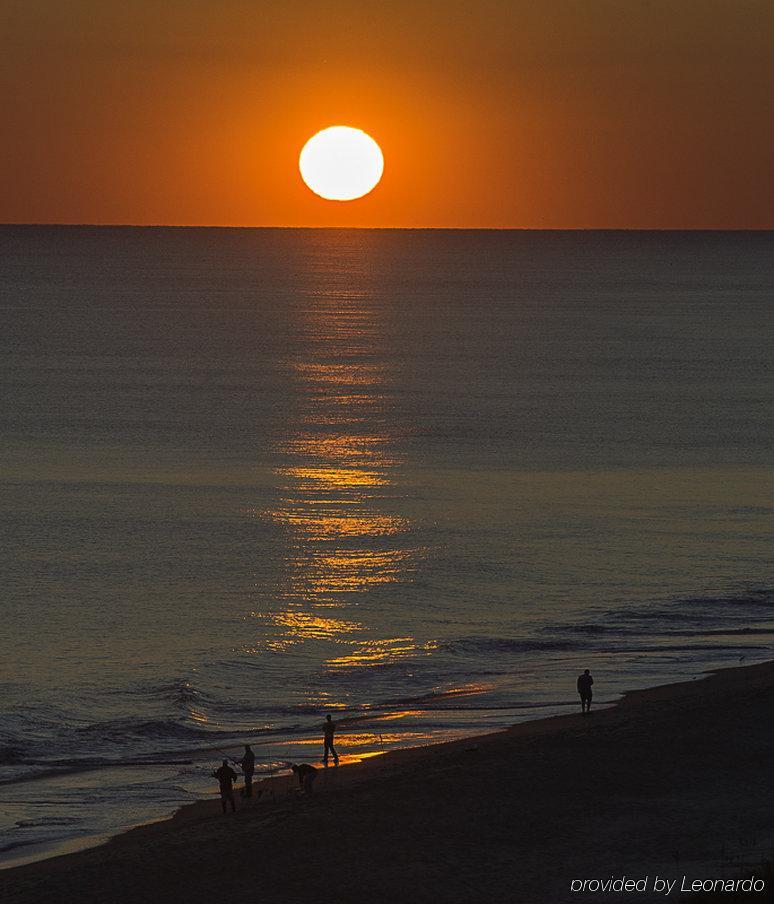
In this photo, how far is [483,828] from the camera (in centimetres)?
2309

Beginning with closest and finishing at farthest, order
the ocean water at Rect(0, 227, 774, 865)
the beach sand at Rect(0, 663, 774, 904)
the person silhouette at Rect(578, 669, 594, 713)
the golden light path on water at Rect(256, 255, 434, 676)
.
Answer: the beach sand at Rect(0, 663, 774, 904)
the person silhouette at Rect(578, 669, 594, 713)
the ocean water at Rect(0, 227, 774, 865)
the golden light path on water at Rect(256, 255, 434, 676)

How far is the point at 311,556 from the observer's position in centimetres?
4678

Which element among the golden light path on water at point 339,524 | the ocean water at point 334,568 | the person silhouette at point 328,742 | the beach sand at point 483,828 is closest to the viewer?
the beach sand at point 483,828

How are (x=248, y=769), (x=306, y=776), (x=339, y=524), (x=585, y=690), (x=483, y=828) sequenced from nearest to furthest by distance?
(x=483, y=828) < (x=306, y=776) < (x=248, y=769) < (x=585, y=690) < (x=339, y=524)

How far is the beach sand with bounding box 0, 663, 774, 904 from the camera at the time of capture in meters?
20.7

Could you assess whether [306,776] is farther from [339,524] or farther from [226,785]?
[339,524]

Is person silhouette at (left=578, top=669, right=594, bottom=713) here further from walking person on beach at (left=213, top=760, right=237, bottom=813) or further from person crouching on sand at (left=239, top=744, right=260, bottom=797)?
walking person on beach at (left=213, top=760, right=237, bottom=813)

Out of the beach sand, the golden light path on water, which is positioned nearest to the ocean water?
the golden light path on water

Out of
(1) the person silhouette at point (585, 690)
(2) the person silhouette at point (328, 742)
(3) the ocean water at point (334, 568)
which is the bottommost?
(2) the person silhouette at point (328, 742)

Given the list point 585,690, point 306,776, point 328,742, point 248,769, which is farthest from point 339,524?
point 306,776

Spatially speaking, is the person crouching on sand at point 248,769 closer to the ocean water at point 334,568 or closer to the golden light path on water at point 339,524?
the ocean water at point 334,568

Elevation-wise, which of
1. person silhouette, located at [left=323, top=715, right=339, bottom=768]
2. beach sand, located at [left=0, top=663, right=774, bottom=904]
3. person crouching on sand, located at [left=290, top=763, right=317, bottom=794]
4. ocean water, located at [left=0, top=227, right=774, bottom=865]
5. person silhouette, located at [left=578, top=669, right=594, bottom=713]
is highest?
ocean water, located at [left=0, top=227, right=774, bottom=865]

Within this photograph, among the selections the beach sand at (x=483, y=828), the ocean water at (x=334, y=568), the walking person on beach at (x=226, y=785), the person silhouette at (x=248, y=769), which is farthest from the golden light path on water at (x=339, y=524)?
the walking person on beach at (x=226, y=785)

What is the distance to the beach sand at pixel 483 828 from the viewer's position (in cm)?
2073
